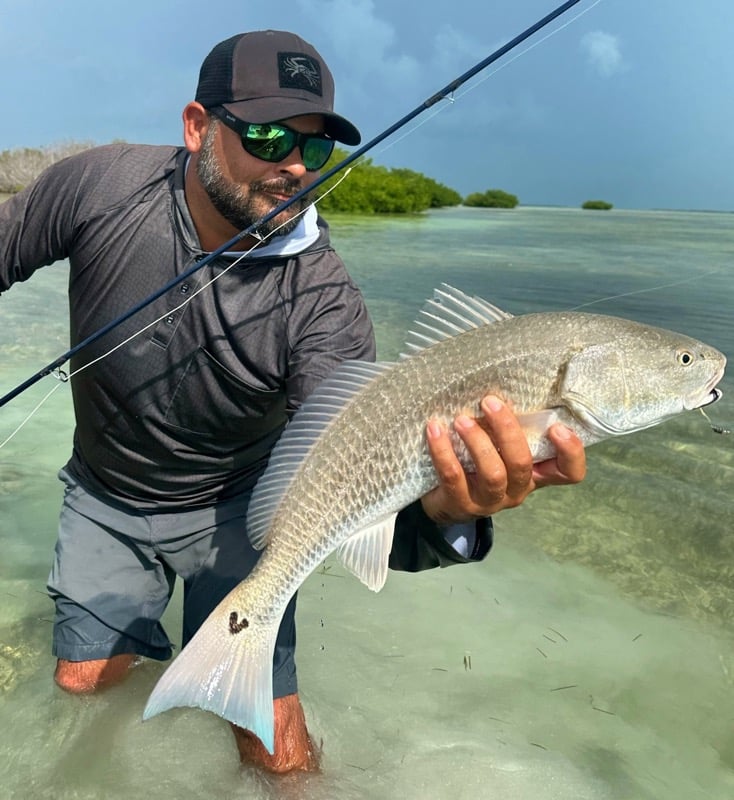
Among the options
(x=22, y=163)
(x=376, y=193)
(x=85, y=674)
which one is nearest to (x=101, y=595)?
(x=85, y=674)

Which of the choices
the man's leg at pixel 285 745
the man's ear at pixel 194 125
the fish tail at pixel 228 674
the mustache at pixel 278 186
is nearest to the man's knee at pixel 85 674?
the man's leg at pixel 285 745

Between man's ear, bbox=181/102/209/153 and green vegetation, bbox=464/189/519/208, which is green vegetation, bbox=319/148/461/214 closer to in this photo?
green vegetation, bbox=464/189/519/208

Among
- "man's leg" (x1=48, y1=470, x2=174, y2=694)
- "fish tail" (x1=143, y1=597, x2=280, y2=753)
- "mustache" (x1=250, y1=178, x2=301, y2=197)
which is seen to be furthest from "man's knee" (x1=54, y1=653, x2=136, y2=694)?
"mustache" (x1=250, y1=178, x2=301, y2=197)

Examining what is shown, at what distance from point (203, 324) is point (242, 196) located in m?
0.47

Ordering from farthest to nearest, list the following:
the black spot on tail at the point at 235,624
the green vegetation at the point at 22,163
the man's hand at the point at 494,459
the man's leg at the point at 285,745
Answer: the green vegetation at the point at 22,163
the man's leg at the point at 285,745
the black spot on tail at the point at 235,624
the man's hand at the point at 494,459

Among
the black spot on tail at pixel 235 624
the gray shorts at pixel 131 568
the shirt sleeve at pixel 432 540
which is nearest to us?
the black spot on tail at pixel 235 624

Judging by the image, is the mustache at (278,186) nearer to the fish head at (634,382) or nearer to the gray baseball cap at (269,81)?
the gray baseball cap at (269,81)

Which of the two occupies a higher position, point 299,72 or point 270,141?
point 299,72

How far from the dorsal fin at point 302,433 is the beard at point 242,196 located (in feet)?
2.27

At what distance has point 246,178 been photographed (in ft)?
8.49

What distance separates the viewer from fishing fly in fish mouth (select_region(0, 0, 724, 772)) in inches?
79.7

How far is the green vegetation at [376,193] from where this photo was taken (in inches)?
1720

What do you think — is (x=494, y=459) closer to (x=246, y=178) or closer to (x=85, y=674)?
(x=246, y=178)

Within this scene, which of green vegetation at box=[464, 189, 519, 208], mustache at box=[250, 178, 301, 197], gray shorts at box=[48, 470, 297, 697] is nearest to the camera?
mustache at box=[250, 178, 301, 197]
